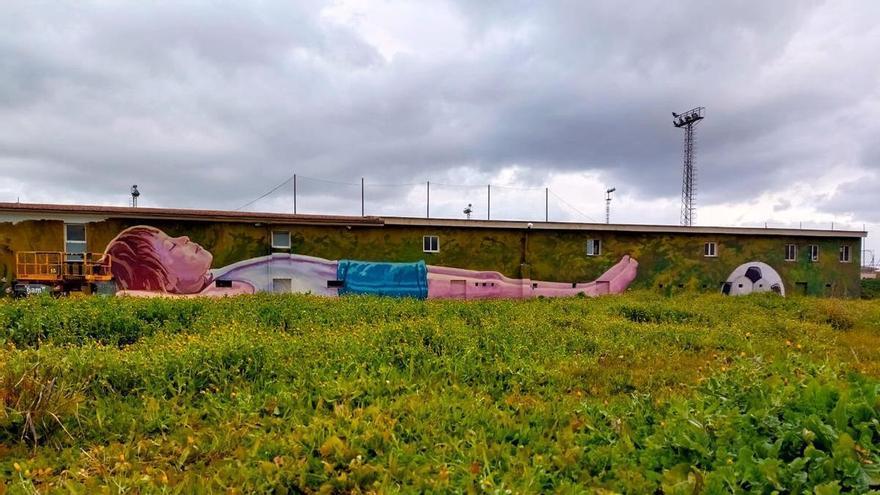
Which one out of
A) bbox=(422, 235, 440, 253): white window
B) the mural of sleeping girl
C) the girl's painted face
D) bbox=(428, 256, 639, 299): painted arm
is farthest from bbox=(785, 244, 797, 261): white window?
the girl's painted face

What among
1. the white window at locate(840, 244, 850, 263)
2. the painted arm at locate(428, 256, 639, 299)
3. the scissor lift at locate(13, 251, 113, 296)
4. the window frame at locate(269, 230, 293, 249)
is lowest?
the painted arm at locate(428, 256, 639, 299)

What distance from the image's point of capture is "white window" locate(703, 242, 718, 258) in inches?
835

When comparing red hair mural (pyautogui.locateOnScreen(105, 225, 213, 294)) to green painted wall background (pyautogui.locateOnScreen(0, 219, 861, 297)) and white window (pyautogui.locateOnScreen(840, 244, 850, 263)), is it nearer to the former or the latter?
green painted wall background (pyautogui.locateOnScreen(0, 219, 861, 297))

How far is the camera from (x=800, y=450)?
262 cm

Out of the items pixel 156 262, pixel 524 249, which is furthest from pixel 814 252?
pixel 156 262

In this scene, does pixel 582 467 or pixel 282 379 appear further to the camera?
pixel 282 379

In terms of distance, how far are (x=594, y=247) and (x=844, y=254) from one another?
44.2ft

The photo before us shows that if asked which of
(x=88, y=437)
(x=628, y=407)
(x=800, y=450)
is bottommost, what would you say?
(x=88, y=437)

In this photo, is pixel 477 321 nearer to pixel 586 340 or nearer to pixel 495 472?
pixel 586 340

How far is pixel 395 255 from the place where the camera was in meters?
18.2

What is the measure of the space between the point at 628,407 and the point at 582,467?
117cm

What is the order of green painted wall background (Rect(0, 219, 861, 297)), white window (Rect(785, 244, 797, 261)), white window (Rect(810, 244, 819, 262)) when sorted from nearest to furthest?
1. green painted wall background (Rect(0, 219, 861, 297))
2. white window (Rect(785, 244, 797, 261))
3. white window (Rect(810, 244, 819, 262))

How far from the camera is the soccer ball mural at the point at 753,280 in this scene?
69.9ft

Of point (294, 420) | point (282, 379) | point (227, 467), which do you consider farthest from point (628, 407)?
point (282, 379)
